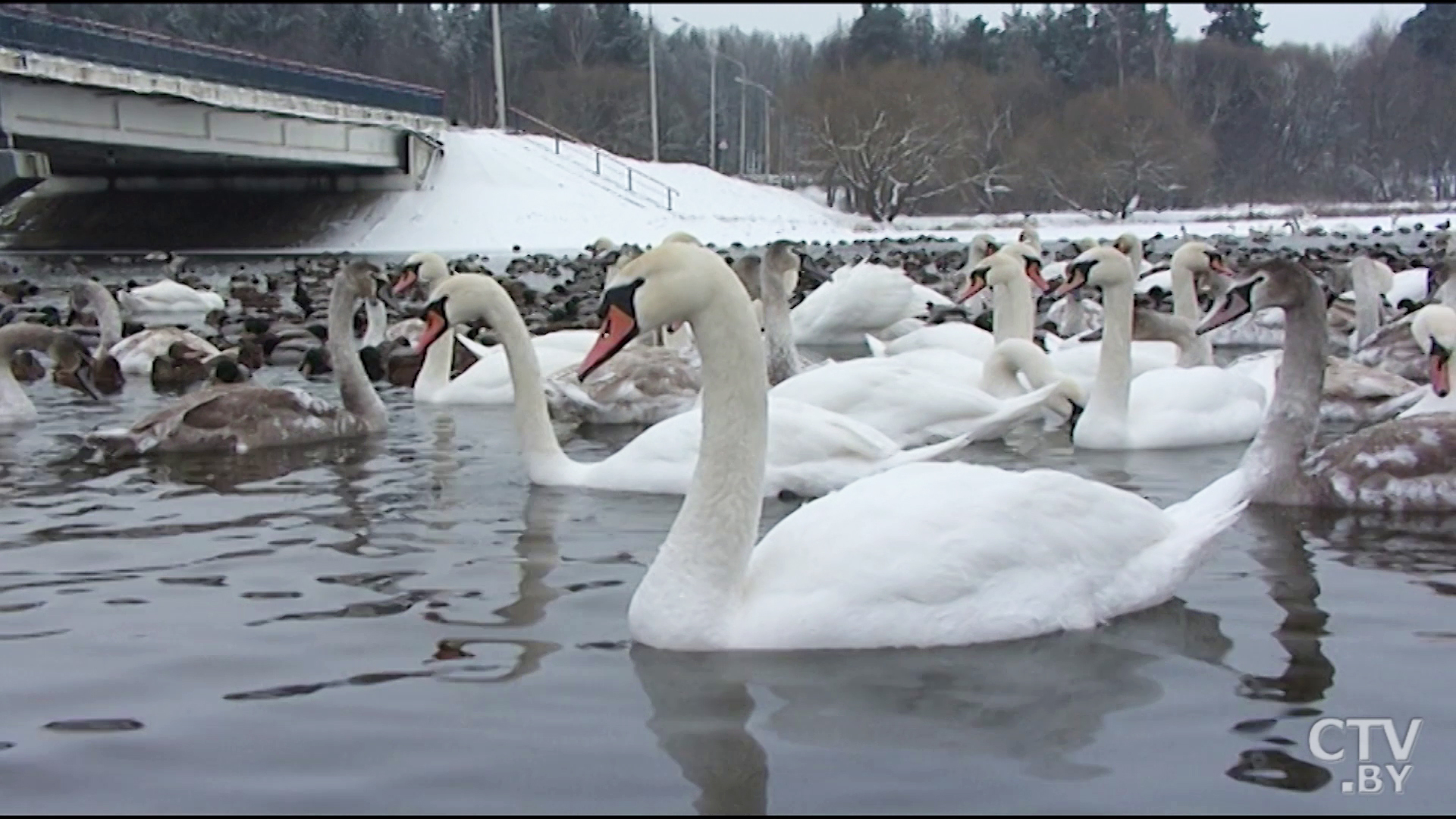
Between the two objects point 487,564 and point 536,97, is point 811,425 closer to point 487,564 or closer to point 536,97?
point 487,564

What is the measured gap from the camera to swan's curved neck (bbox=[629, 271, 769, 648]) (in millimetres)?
4570

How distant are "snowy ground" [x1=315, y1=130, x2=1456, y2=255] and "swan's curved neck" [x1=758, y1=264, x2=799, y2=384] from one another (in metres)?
31.9

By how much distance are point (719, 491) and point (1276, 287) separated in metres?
3.63

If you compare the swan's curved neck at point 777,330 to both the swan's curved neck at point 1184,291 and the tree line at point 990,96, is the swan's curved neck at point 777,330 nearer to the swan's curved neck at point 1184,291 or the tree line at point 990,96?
the swan's curved neck at point 1184,291

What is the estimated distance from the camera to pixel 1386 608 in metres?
5.07

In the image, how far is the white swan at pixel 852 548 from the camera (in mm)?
4488

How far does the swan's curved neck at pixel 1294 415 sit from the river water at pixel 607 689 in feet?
0.72

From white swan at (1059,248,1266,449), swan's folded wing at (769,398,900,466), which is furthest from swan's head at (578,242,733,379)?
white swan at (1059,248,1266,449)

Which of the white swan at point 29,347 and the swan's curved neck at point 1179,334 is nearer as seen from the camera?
the white swan at point 29,347

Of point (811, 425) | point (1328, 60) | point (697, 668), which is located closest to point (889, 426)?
point (811, 425)

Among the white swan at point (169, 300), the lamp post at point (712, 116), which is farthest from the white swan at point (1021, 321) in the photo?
the lamp post at point (712, 116)

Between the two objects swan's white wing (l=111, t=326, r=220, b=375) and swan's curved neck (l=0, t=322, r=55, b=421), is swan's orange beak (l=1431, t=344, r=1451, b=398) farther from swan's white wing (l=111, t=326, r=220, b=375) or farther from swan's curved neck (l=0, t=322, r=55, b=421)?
swan's white wing (l=111, t=326, r=220, b=375)

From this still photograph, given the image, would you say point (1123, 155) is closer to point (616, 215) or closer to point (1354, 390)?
point (616, 215)

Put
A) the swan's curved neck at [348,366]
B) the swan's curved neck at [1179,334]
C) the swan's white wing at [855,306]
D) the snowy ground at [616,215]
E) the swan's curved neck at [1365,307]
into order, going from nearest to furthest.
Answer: the swan's curved neck at [348,366] → the swan's curved neck at [1179,334] → the swan's curved neck at [1365,307] → the swan's white wing at [855,306] → the snowy ground at [616,215]
